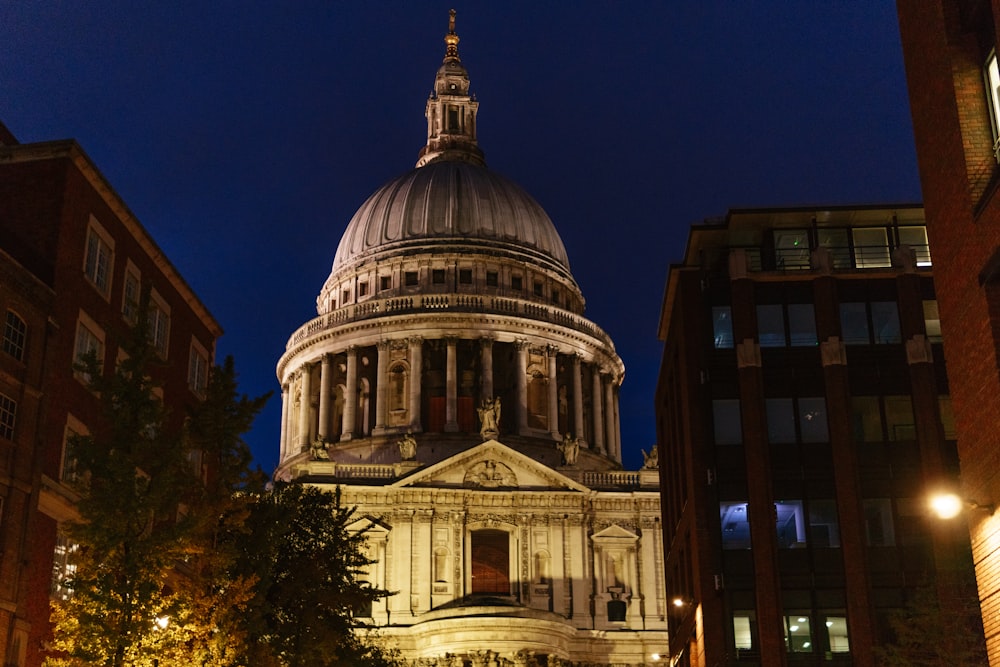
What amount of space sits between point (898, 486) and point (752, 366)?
7214mm

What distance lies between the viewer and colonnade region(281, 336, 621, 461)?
11000cm

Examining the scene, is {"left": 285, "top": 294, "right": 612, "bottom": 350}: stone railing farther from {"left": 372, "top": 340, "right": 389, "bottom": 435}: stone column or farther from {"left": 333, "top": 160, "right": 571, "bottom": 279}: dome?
{"left": 333, "top": 160, "right": 571, "bottom": 279}: dome

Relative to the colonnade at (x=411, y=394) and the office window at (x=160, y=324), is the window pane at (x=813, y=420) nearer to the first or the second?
the office window at (x=160, y=324)

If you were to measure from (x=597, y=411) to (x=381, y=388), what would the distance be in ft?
61.1

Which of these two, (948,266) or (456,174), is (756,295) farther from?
(456,174)

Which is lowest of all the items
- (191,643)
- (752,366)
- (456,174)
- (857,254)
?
(191,643)

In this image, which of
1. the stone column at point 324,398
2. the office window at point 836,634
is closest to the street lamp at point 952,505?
the office window at point 836,634

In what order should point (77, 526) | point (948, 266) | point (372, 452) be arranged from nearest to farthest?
point (948, 266) → point (77, 526) → point (372, 452)

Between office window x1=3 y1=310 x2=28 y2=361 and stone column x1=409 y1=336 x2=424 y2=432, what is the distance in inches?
2733

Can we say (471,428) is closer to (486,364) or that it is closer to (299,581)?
(486,364)

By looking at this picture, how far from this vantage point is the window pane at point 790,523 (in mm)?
52688

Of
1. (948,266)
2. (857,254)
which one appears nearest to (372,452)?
(857,254)

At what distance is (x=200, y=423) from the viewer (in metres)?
37.2

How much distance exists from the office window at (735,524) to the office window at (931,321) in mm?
10592
